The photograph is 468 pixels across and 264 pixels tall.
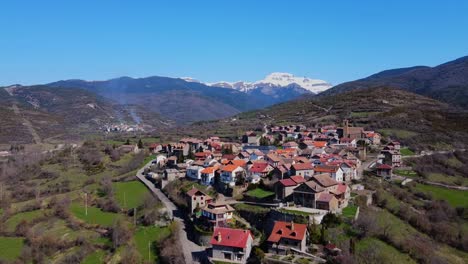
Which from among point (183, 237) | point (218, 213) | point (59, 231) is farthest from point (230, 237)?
point (59, 231)

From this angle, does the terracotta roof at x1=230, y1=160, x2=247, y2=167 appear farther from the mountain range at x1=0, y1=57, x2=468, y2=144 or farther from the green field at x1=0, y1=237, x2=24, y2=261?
the mountain range at x1=0, y1=57, x2=468, y2=144

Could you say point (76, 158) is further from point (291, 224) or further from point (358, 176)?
point (291, 224)

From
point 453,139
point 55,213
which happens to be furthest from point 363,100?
point 55,213

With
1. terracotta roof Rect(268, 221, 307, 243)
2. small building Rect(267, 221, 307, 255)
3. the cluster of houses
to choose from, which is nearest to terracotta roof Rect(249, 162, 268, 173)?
the cluster of houses

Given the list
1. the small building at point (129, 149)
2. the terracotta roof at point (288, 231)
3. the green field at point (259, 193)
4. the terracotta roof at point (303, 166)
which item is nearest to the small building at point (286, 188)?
the green field at point (259, 193)

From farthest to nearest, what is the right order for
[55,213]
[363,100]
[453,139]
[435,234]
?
[363,100]
[453,139]
[55,213]
[435,234]

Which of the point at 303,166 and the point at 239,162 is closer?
the point at 303,166

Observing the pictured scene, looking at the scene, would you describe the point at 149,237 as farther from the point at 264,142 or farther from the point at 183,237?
the point at 264,142

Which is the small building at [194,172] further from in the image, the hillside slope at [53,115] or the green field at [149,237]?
the hillside slope at [53,115]
